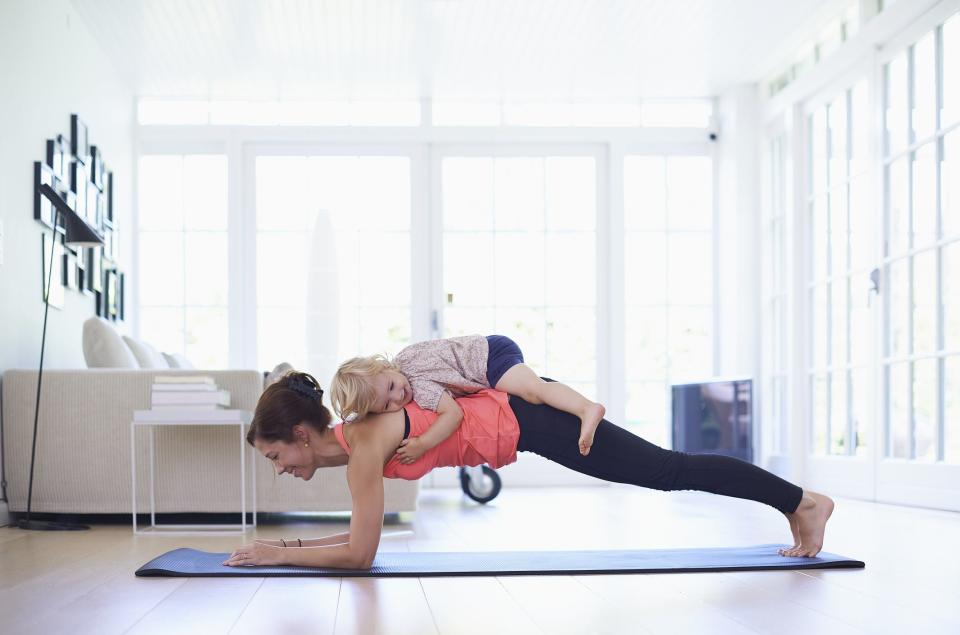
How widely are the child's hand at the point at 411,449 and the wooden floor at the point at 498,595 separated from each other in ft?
A: 1.04

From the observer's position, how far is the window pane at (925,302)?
4.84 metres

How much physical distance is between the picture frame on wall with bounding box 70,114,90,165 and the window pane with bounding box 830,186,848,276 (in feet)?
14.3

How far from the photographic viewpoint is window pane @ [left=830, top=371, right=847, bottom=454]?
5871 mm

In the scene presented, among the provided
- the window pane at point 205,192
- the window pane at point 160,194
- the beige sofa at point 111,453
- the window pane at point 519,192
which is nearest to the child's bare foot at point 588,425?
the beige sofa at point 111,453

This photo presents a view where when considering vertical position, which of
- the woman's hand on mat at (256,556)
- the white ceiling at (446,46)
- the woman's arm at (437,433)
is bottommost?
the woman's hand on mat at (256,556)

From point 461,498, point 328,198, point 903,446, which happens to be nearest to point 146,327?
point 328,198

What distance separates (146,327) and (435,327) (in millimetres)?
2017

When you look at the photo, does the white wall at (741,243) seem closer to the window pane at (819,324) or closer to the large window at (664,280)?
the large window at (664,280)

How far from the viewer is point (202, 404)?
410 centimetres

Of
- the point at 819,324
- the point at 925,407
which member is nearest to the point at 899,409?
the point at 925,407

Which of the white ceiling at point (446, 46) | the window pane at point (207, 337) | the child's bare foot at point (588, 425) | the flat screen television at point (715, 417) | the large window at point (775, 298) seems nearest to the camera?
the child's bare foot at point (588, 425)

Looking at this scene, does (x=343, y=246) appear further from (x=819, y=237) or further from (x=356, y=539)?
(x=356, y=539)

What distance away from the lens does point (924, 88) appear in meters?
5.01

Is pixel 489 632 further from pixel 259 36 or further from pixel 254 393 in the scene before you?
pixel 259 36
